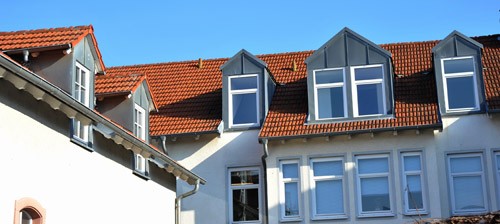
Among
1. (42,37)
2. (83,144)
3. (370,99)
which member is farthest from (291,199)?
(42,37)

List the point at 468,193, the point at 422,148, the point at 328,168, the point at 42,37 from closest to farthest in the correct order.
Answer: the point at 42,37 → the point at 468,193 → the point at 422,148 → the point at 328,168

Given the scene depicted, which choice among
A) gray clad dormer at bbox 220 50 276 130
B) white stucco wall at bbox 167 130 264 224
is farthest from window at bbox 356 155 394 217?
gray clad dormer at bbox 220 50 276 130

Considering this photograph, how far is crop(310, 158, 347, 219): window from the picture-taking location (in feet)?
90.1

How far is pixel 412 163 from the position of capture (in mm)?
27438

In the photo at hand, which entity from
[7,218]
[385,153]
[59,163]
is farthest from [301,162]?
[7,218]

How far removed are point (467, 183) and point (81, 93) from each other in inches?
506

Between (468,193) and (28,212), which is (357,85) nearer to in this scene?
(468,193)

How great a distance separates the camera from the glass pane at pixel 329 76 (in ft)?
93.4

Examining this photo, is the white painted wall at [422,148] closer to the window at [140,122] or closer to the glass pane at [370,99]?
the glass pane at [370,99]

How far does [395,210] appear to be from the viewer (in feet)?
88.6

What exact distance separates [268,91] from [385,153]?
436cm

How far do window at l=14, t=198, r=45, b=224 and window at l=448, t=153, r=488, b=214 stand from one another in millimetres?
14511

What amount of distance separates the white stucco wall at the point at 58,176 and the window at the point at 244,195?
22.5 ft

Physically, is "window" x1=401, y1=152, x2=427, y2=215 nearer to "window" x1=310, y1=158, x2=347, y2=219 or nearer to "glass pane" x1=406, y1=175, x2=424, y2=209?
"glass pane" x1=406, y1=175, x2=424, y2=209
